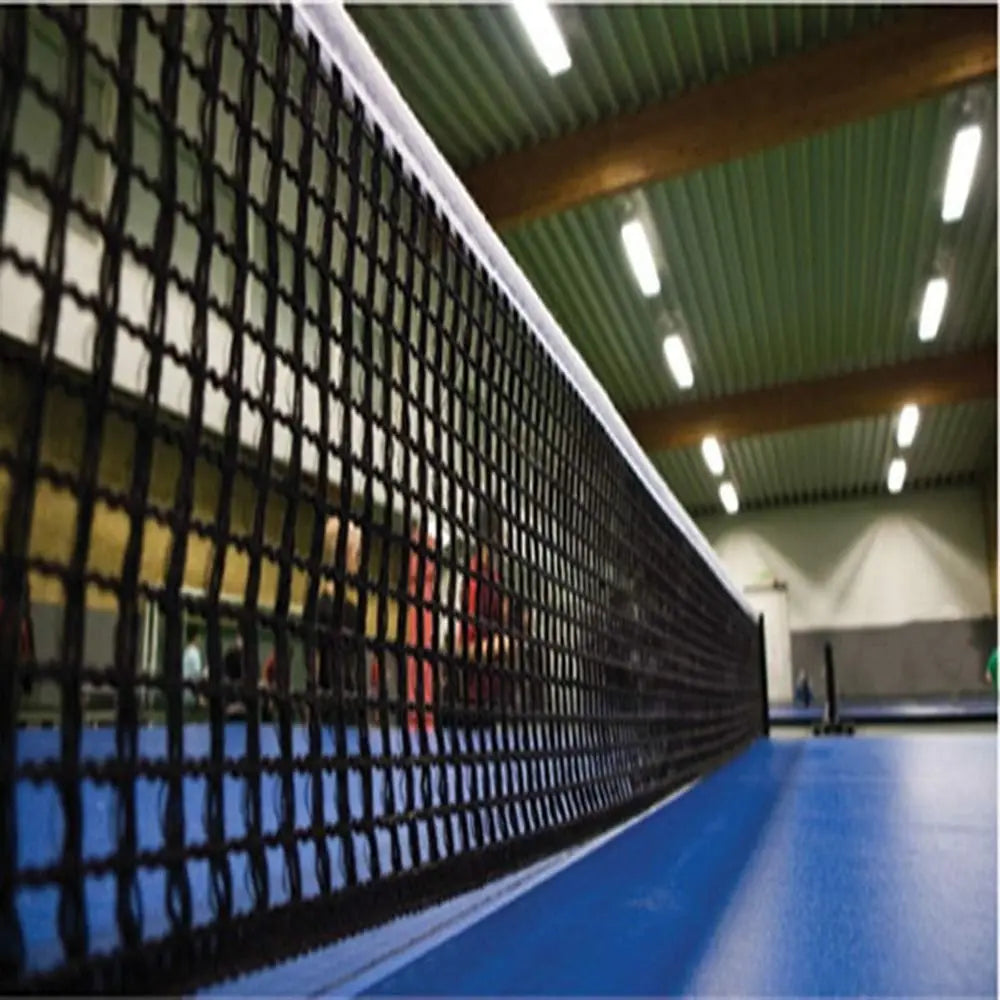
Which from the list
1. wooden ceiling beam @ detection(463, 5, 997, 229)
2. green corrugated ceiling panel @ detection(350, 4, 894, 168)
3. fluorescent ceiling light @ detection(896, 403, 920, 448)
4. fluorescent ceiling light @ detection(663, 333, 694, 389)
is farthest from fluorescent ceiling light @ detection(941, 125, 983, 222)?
fluorescent ceiling light @ detection(896, 403, 920, 448)

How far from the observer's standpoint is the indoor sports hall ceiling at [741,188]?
21.4ft

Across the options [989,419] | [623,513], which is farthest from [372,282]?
[989,419]

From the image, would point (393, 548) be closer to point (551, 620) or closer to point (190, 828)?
point (551, 620)

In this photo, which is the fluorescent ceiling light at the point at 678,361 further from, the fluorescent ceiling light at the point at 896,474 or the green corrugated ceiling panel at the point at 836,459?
the fluorescent ceiling light at the point at 896,474

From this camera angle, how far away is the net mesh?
665mm

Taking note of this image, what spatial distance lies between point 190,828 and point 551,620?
844 millimetres

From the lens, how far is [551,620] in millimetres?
1779

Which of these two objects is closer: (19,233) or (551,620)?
(551,620)

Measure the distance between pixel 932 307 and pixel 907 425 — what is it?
3.45 m

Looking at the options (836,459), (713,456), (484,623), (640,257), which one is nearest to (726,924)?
(484,623)

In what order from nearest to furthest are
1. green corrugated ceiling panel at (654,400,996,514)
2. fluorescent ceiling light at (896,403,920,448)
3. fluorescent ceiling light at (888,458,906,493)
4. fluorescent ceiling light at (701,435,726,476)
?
fluorescent ceiling light at (896,403,920,448)
fluorescent ceiling light at (701,435,726,476)
green corrugated ceiling panel at (654,400,996,514)
fluorescent ceiling light at (888,458,906,493)

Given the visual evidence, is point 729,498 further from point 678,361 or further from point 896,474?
point 678,361

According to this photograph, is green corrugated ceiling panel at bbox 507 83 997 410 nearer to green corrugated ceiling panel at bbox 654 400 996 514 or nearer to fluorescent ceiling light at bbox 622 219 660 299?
fluorescent ceiling light at bbox 622 219 660 299

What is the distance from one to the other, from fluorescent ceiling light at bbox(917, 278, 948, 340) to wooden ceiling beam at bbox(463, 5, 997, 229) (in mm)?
3435
